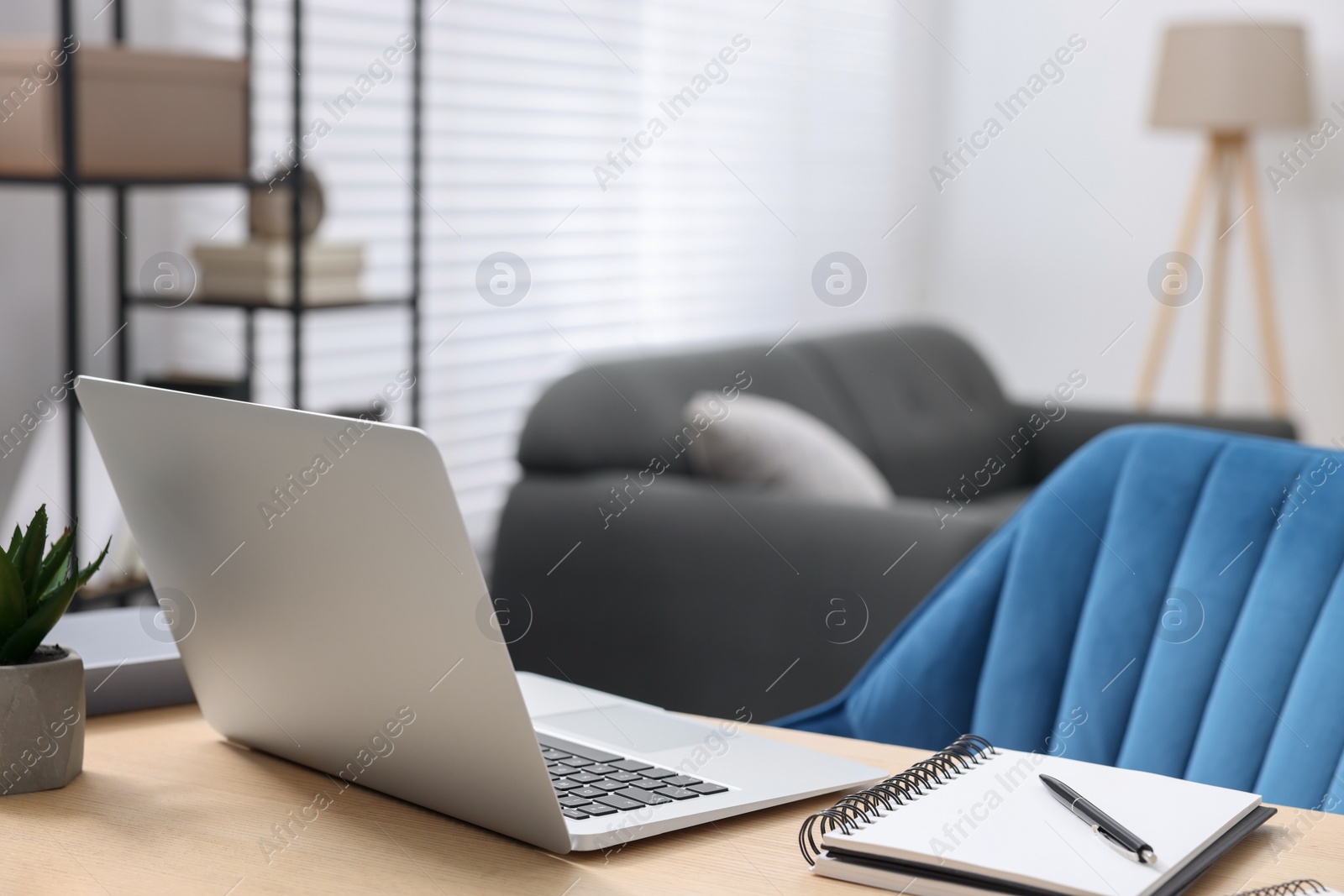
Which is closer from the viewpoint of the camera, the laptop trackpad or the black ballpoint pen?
the black ballpoint pen

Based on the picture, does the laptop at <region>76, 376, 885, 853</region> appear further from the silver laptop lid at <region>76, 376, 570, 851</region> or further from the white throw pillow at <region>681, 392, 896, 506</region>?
the white throw pillow at <region>681, 392, 896, 506</region>

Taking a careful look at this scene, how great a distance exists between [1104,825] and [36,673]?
0.59 meters

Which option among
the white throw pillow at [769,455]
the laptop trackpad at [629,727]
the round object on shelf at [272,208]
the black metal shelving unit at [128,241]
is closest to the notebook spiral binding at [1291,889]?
the laptop trackpad at [629,727]

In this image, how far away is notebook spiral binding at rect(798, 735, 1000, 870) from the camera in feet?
2.30

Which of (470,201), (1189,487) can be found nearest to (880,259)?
(470,201)

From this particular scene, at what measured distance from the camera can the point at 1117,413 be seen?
3.38 meters

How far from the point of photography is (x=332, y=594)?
706 millimetres

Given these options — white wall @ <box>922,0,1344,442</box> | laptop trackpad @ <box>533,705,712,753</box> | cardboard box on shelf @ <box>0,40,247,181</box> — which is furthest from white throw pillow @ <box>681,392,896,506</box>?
white wall @ <box>922,0,1344,442</box>

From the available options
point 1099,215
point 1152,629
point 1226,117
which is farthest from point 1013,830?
point 1099,215

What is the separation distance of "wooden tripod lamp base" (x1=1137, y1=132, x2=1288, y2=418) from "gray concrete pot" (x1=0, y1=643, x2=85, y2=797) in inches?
135

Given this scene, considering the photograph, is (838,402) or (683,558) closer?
(683,558)

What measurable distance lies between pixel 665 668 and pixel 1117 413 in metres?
1.64

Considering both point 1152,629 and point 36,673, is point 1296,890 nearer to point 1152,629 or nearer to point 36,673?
point 1152,629

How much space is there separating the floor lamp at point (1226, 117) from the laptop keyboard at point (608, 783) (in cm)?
289
